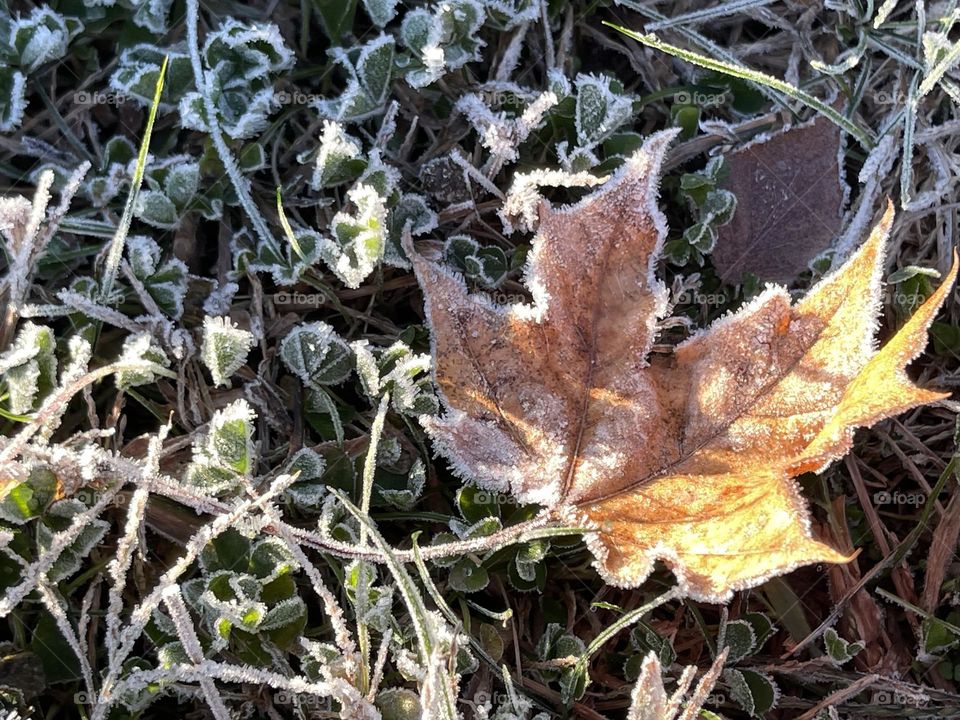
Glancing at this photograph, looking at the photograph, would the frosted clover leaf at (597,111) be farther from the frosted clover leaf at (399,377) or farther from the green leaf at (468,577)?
the green leaf at (468,577)

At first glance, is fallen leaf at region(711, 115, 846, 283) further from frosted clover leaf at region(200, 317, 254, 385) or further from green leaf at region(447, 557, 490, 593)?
frosted clover leaf at region(200, 317, 254, 385)

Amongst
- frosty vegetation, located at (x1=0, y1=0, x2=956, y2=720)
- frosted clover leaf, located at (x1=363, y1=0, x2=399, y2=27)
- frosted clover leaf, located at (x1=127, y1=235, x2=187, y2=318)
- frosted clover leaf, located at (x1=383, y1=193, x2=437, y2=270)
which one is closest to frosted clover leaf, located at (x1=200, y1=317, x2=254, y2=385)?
frosty vegetation, located at (x1=0, y1=0, x2=956, y2=720)

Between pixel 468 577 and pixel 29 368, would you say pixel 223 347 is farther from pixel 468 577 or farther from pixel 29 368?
pixel 468 577

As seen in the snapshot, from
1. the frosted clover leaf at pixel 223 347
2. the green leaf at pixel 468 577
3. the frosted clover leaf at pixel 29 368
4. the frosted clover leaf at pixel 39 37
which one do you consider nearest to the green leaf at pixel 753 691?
the green leaf at pixel 468 577

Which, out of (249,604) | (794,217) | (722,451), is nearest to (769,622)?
(722,451)

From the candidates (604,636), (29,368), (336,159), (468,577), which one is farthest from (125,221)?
(604,636)

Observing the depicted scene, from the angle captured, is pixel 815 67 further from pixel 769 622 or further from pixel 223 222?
pixel 223 222
